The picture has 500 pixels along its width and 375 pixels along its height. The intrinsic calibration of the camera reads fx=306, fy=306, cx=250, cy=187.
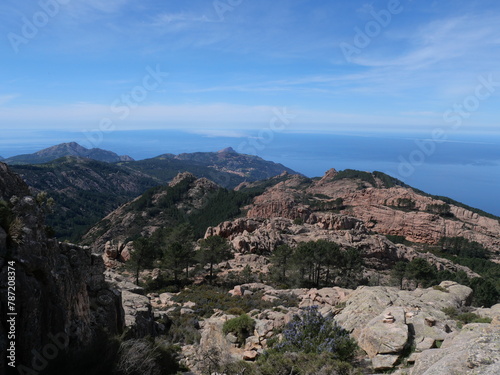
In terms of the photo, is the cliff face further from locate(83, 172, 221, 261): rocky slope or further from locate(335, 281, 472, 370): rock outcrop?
locate(83, 172, 221, 261): rocky slope

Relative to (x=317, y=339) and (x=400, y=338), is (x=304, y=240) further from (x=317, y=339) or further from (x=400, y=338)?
(x=400, y=338)

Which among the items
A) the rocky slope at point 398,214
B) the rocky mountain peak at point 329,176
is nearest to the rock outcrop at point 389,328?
the rocky slope at point 398,214

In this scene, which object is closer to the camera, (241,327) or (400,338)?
(400,338)

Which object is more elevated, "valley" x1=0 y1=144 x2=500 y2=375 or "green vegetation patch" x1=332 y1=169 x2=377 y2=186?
"green vegetation patch" x1=332 y1=169 x2=377 y2=186

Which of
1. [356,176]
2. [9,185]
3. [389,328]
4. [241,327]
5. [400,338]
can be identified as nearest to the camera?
[400,338]

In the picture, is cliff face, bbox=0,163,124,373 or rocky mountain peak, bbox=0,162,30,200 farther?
rocky mountain peak, bbox=0,162,30,200

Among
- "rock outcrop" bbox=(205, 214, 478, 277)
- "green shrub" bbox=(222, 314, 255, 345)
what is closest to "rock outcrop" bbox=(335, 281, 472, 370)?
"green shrub" bbox=(222, 314, 255, 345)

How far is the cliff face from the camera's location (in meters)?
7.59

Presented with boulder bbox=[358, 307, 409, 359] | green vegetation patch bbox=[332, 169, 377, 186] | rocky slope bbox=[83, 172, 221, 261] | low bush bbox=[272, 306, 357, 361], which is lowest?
rocky slope bbox=[83, 172, 221, 261]

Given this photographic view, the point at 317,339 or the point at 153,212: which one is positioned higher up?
the point at 317,339

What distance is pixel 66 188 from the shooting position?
6973 inches

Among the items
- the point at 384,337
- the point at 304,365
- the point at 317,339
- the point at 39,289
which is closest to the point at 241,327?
the point at 317,339

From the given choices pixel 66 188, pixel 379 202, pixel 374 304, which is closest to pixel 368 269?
pixel 374 304

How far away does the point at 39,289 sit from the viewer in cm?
825
